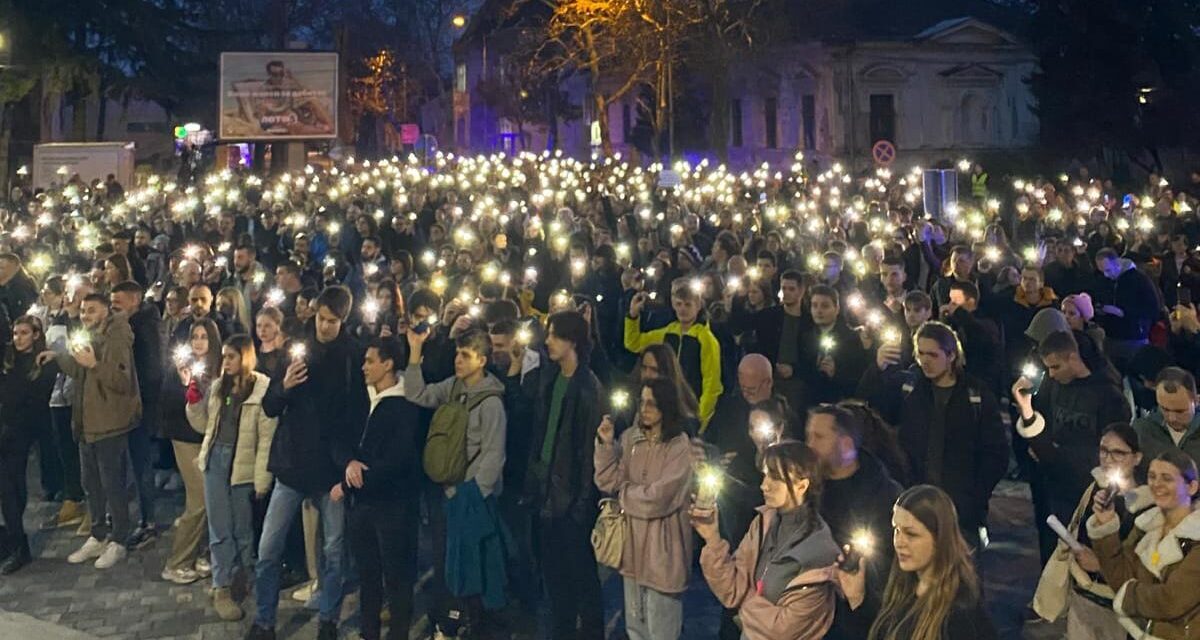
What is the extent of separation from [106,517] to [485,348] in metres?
3.49

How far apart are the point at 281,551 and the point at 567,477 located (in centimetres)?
171

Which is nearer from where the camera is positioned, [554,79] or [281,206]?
[281,206]

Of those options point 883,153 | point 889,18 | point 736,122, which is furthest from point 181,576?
point 736,122

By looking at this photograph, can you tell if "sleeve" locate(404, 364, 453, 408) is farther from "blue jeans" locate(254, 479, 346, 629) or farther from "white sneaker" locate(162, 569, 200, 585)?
"white sneaker" locate(162, 569, 200, 585)

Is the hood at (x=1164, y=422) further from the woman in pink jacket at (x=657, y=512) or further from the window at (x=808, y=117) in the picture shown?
the window at (x=808, y=117)

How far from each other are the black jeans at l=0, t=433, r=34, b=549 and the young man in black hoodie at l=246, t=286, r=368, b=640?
7.84 ft

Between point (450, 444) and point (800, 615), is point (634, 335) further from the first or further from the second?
point (800, 615)

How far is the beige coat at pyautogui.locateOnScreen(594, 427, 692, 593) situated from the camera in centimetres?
579

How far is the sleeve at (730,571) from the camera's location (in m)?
4.68

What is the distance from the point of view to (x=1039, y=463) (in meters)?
6.54

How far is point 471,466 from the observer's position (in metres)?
6.76

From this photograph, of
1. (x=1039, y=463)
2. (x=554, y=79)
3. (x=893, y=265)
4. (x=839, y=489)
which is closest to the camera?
(x=839, y=489)

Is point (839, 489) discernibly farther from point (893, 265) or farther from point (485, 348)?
point (893, 265)

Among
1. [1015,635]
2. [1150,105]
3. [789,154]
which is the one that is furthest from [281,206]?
[789,154]
